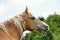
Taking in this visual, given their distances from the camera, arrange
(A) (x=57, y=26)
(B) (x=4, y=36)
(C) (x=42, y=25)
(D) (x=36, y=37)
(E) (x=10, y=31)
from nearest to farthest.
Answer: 1. (B) (x=4, y=36)
2. (E) (x=10, y=31)
3. (C) (x=42, y=25)
4. (D) (x=36, y=37)
5. (A) (x=57, y=26)

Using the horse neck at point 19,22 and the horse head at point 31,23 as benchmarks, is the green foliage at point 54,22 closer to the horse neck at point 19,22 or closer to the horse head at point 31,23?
the horse head at point 31,23

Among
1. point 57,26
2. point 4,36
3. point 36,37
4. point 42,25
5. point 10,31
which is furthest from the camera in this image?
point 57,26

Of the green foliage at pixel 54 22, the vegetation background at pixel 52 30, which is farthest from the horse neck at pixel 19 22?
the green foliage at pixel 54 22

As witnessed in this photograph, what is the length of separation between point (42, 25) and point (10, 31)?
117 cm

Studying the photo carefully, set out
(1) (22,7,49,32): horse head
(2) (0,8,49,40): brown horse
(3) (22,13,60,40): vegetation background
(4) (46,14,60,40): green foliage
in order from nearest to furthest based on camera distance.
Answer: (2) (0,8,49,40): brown horse, (1) (22,7,49,32): horse head, (3) (22,13,60,40): vegetation background, (4) (46,14,60,40): green foliage

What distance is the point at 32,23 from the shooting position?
26.5ft

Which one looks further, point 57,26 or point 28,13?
point 57,26

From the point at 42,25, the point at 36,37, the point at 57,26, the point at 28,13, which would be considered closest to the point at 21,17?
the point at 28,13

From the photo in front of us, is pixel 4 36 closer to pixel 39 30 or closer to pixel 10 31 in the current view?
pixel 10 31

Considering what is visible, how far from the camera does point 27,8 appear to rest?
7.80 m

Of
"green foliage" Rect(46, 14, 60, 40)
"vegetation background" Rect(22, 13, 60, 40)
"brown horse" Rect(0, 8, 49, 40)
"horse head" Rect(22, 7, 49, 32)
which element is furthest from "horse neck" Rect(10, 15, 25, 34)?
"green foliage" Rect(46, 14, 60, 40)

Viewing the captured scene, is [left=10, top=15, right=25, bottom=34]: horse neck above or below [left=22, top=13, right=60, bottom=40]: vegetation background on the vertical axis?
above

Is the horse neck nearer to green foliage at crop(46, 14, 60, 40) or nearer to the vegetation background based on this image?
the vegetation background

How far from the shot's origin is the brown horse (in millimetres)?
7522
